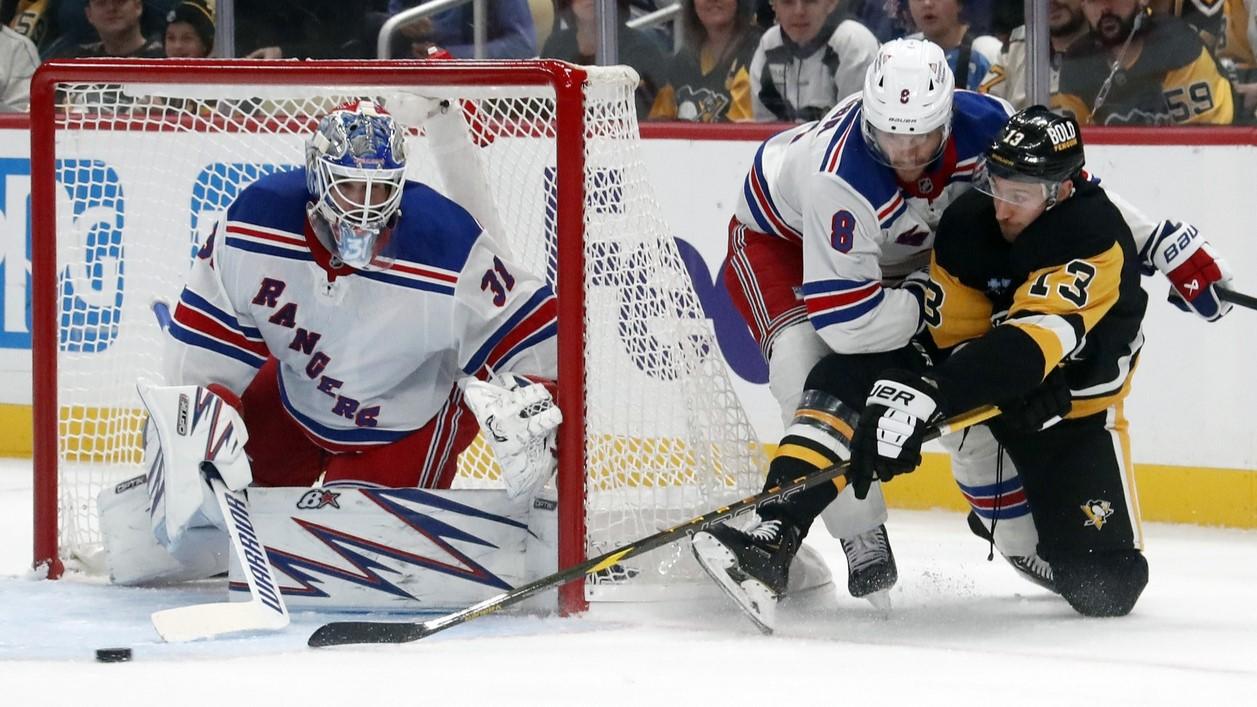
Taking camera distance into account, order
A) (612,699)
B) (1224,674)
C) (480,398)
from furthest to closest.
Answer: (480,398) → (1224,674) → (612,699)

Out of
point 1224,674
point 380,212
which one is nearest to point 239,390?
point 380,212

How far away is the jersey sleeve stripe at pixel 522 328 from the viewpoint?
3.32m

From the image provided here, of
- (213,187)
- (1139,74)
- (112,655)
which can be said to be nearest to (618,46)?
(213,187)

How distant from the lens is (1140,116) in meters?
4.37

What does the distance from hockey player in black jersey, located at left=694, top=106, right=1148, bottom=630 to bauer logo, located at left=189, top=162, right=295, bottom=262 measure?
1.60 m

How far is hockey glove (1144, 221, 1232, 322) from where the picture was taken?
3.41m

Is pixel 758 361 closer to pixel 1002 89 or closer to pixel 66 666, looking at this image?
pixel 1002 89

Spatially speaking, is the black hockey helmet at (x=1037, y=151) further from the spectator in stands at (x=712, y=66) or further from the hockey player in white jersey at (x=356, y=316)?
the spectator in stands at (x=712, y=66)

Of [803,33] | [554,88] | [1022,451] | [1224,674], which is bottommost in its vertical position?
[1224,674]

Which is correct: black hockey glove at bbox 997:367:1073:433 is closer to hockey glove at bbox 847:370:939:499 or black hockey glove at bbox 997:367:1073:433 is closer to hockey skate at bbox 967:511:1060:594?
hockey glove at bbox 847:370:939:499

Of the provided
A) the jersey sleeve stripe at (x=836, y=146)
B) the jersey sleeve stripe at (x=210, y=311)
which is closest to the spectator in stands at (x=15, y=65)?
the jersey sleeve stripe at (x=210, y=311)

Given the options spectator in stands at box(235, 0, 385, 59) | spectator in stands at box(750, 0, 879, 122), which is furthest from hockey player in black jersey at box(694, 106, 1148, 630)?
spectator in stands at box(235, 0, 385, 59)

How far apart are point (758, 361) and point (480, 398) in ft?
5.55

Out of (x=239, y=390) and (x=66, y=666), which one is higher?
(x=239, y=390)
